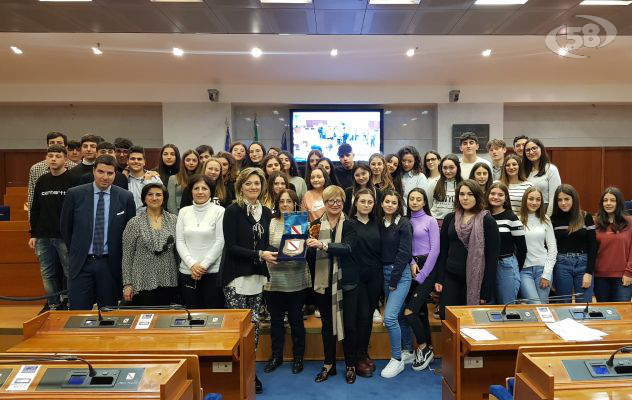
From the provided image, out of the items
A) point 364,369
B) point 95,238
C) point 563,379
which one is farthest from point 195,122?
point 563,379

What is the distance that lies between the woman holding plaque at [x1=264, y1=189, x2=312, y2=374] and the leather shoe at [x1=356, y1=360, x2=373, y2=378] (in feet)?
1.60

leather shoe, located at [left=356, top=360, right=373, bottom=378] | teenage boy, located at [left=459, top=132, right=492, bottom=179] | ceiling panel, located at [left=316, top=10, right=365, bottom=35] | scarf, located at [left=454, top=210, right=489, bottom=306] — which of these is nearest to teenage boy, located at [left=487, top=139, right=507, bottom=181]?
teenage boy, located at [left=459, top=132, right=492, bottom=179]

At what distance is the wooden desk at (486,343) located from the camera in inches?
91.7

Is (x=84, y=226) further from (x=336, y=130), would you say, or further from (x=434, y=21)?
(x=336, y=130)

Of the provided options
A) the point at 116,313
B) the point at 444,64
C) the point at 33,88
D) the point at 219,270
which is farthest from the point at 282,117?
the point at 116,313

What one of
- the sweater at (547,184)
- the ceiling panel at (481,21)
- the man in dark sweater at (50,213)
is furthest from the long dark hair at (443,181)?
the man in dark sweater at (50,213)

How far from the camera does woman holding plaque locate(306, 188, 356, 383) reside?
11.1 ft

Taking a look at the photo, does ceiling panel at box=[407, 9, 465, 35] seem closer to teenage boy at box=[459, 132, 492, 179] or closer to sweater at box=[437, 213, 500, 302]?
teenage boy at box=[459, 132, 492, 179]

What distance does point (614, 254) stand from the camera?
3693 mm

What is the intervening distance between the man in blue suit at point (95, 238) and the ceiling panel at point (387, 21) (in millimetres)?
3407

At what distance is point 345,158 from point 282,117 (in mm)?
5150

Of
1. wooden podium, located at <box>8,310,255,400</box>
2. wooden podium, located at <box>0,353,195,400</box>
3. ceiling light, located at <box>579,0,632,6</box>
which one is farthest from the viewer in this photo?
ceiling light, located at <box>579,0,632,6</box>

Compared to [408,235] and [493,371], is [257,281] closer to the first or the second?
[408,235]

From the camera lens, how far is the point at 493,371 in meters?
2.60
